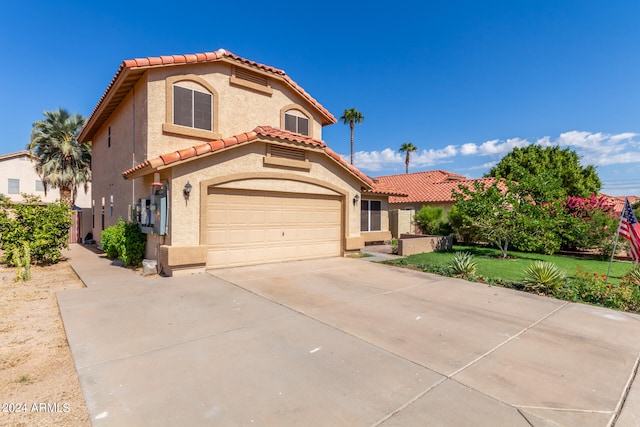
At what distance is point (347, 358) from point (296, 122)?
12.6 m

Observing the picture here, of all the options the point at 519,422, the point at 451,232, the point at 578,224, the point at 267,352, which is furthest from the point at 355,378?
the point at 451,232

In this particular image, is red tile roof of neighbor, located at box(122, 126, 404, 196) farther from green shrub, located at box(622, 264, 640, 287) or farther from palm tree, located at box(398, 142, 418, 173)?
palm tree, located at box(398, 142, 418, 173)

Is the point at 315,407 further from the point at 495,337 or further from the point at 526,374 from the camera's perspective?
the point at 495,337

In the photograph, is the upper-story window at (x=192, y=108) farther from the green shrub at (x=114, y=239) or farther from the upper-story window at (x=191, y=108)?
the green shrub at (x=114, y=239)

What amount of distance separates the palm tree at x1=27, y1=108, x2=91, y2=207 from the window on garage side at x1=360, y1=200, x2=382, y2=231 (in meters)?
20.4

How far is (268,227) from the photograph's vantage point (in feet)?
38.5

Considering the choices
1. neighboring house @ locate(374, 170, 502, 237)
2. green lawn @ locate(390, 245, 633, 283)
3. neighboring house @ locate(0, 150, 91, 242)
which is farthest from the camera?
neighboring house @ locate(0, 150, 91, 242)

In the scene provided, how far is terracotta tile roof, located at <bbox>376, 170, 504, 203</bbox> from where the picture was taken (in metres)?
25.6

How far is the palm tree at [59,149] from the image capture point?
2294cm

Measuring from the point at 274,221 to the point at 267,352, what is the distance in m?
7.63

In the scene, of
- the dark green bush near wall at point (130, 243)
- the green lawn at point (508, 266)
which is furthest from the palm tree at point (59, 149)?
the green lawn at point (508, 266)

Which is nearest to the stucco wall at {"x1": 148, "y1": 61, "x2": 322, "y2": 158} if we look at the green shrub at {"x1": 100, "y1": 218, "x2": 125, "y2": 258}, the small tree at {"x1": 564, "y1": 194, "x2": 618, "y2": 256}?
the green shrub at {"x1": 100, "y1": 218, "x2": 125, "y2": 258}

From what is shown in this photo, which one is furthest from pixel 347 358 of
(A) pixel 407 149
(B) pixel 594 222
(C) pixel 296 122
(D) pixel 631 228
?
(A) pixel 407 149

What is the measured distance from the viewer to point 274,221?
11.9m
